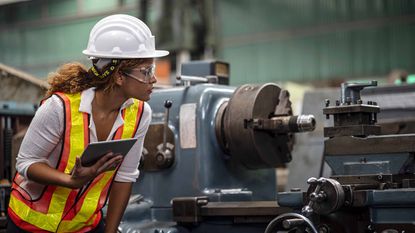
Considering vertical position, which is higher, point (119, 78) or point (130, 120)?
point (119, 78)

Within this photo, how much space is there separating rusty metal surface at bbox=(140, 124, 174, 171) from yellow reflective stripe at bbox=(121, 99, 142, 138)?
0.47m

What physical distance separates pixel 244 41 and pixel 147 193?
4548 mm

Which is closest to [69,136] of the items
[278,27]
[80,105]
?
[80,105]

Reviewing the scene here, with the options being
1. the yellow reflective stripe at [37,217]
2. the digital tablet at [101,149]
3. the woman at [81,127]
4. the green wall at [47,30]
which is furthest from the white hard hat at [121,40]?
the green wall at [47,30]

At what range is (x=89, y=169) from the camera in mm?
1716

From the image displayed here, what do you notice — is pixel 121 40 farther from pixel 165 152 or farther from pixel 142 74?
pixel 165 152

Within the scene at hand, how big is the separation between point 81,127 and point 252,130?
0.67 meters

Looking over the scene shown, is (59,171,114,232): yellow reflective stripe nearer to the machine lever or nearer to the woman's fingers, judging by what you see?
Result: the woman's fingers

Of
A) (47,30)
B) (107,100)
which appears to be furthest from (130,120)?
(47,30)

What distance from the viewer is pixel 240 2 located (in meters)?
6.73

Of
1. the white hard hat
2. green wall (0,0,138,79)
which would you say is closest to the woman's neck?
the white hard hat

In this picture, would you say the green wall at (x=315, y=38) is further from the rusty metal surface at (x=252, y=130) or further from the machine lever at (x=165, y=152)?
the machine lever at (x=165, y=152)

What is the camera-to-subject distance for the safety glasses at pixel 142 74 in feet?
6.00

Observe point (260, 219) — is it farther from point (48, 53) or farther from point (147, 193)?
point (48, 53)
